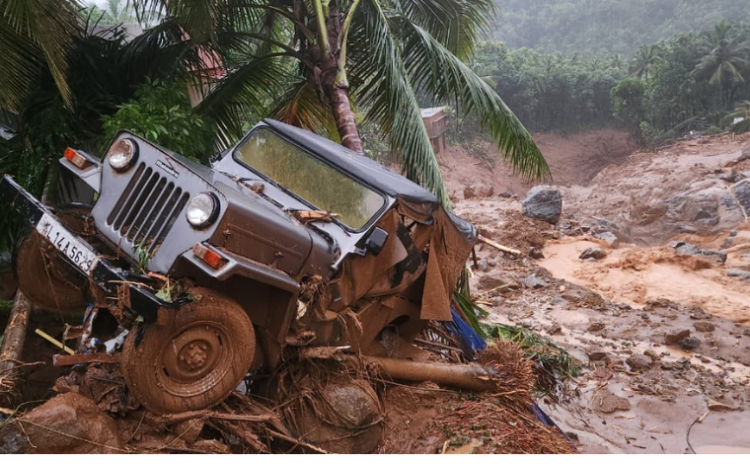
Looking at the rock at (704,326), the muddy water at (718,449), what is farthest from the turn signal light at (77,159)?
the rock at (704,326)

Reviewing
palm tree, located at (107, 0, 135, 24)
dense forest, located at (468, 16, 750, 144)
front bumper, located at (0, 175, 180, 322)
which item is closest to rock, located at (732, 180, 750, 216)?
dense forest, located at (468, 16, 750, 144)

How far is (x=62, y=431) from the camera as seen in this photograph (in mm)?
2770

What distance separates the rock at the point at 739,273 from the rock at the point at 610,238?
9.83 ft

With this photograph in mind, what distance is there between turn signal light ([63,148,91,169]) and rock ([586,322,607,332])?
848 centimetres

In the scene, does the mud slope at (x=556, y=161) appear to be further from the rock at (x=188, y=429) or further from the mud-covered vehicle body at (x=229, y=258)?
the rock at (x=188, y=429)

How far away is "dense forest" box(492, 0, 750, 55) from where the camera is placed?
30.4 m

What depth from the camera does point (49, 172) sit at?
5.47 m

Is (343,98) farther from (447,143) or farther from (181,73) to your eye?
(447,143)

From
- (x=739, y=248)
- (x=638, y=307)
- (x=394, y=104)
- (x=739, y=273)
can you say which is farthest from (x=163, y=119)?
(x=739, y=248)

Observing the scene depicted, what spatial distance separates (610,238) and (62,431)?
15528mm

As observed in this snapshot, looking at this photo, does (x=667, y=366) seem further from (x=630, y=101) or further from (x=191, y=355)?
(x=630, y=101)

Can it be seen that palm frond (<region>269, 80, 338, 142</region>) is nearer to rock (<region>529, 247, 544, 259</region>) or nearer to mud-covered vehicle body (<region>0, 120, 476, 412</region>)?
mud-covered vehicle body (<region>0, 120, 476, 412</region>)

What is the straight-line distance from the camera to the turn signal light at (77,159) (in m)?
3.62
